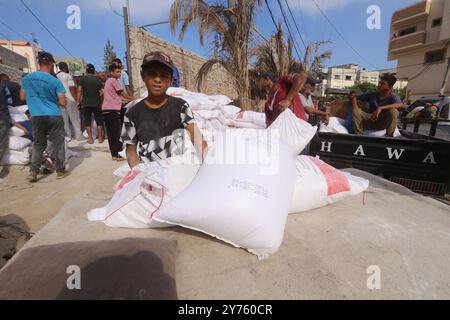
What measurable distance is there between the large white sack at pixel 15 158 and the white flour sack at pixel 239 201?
10.1ft

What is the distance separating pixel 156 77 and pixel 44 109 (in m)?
1.93

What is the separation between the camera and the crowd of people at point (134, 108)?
1.48 meters

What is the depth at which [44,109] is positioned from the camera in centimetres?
258

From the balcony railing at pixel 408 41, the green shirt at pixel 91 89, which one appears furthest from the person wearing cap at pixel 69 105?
the balcony railing at pixel 408 41

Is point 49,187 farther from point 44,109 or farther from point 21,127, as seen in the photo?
point 21,127

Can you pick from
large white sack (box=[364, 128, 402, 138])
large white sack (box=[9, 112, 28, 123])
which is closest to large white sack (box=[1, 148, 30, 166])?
large white sack (box=[9, 112, 28, 123])

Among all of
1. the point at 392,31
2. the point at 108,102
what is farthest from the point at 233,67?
the point at 392,31

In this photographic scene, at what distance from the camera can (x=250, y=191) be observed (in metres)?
1.00

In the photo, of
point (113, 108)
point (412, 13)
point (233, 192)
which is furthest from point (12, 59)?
point (412, 13)

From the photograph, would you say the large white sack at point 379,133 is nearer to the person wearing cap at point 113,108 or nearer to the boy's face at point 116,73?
the person wearing cap at point 113,108

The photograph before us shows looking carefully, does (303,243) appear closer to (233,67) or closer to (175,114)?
(175,114)

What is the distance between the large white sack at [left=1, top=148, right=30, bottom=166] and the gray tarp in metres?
2.45

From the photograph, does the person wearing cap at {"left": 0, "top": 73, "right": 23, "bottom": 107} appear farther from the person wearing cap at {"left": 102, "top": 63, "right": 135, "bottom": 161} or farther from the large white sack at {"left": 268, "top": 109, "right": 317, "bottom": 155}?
the large white sack at {"left": 268, "top": 109, "right": 317, "bottom": 155}

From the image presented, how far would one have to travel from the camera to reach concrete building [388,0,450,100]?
632 inches
